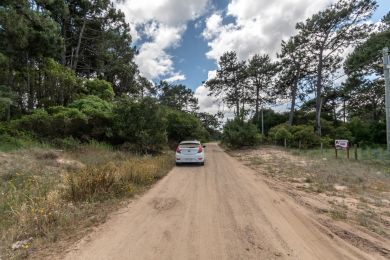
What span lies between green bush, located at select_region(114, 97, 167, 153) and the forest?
0.21 ft

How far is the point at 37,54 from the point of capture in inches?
672

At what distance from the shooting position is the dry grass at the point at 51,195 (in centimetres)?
486

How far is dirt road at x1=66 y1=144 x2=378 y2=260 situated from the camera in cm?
419

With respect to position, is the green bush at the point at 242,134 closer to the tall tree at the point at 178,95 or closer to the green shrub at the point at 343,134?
the green shrub at the point at 343,134

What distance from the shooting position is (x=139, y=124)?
A: 17.6 meters

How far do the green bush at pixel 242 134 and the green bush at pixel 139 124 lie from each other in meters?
14.5

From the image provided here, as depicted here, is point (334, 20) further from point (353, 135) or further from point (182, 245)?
point (182, 245)

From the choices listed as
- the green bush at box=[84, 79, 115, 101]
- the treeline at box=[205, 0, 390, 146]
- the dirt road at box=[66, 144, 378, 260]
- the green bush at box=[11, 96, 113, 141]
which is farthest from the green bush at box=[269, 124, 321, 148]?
the dirt road at box=[66, 144, 378, 260]

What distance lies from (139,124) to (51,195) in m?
11.5

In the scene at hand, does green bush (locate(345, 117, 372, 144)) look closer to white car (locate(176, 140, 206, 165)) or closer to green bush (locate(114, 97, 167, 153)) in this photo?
white car (locate(176, 140, 206, 165))

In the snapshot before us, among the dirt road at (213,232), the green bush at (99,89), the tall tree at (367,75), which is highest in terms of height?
the tall tree at (367,75)

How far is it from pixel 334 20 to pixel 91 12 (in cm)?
2537

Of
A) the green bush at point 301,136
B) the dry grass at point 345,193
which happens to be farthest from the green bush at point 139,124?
the green bush at point 301,136

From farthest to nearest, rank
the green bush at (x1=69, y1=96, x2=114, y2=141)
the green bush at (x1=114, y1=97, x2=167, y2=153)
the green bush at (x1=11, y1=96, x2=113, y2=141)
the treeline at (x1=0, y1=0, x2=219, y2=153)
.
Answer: the green bush at (x1=114, y1=97, x2=167, y2=153) → the green bush at (x1=69, y1=96, x2=114, y2=141) → the green bush at (x1=11, y1=96, x2=113, y2=141) → the treeline at (x1=0, y1=0, x2=219, y2=153)
